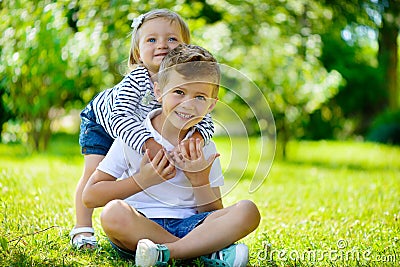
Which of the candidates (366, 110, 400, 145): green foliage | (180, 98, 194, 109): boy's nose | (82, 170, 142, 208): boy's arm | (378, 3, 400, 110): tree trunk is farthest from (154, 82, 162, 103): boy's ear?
(378, 3, 400, 110): tree trunk

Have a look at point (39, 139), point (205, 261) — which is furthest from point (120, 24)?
point (39, 139)

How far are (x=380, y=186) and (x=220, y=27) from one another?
1.91m

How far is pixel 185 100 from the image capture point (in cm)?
226

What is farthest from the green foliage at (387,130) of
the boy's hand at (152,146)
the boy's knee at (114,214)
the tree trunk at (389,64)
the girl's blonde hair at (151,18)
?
the boy's knee at (114,214)

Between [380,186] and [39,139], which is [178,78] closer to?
[380,186]

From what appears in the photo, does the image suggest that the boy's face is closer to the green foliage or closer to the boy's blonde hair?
the boy's blonde hair

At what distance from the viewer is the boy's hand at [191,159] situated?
2293 millimetres

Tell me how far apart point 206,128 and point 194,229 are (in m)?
0.42

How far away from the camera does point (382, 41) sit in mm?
11422

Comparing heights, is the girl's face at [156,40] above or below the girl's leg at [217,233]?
above

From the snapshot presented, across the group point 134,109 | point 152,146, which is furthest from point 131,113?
point 152,146

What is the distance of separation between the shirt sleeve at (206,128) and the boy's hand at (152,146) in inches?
7.1

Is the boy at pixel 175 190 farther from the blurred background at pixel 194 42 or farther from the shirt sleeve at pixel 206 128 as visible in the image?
the blurred background at pixel 194 42

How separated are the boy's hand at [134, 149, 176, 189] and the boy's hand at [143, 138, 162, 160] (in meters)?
0.04
